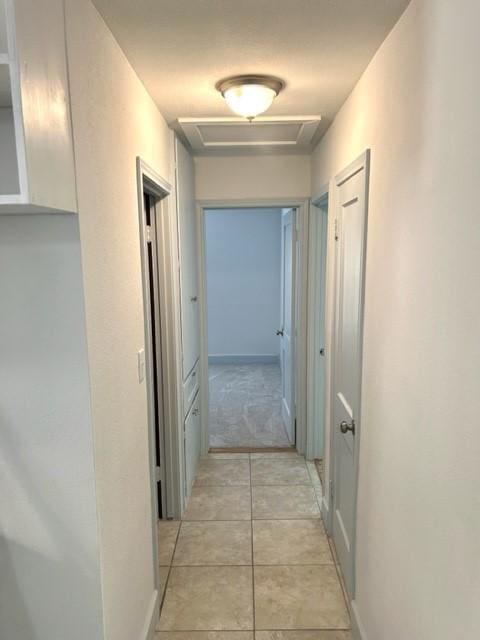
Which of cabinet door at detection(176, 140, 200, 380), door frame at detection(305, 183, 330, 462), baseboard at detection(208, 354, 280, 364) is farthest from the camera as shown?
baseboard at detection(208, 354, 280, 364)

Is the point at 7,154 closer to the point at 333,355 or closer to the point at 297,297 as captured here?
the point at 333,355

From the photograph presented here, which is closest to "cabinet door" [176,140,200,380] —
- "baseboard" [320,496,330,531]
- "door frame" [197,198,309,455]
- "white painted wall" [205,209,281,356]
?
"door frame" [197,198,309,455]

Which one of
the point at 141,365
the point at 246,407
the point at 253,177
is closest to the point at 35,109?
the point at 141,365

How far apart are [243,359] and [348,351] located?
4650 mm

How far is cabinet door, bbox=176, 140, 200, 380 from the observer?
2.88 meters

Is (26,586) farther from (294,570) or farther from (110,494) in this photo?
(294,570)

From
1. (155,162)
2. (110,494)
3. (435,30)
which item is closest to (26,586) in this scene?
(110,494)

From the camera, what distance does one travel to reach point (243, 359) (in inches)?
266

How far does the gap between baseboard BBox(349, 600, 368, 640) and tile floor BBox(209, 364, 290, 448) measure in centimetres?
193

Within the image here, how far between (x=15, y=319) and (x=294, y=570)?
2.00 metres

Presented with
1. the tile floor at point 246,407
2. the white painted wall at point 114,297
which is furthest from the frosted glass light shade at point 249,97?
the tile floor at point 246,407

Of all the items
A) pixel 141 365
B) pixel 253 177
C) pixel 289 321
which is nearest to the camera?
pixel 141 365

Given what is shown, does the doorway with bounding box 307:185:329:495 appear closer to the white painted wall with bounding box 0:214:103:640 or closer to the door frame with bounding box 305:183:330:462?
the door frame with bounding box 305:183:330:462

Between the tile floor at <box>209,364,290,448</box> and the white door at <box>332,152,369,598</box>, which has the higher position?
the white door at <box>332,152,369,598</box>
